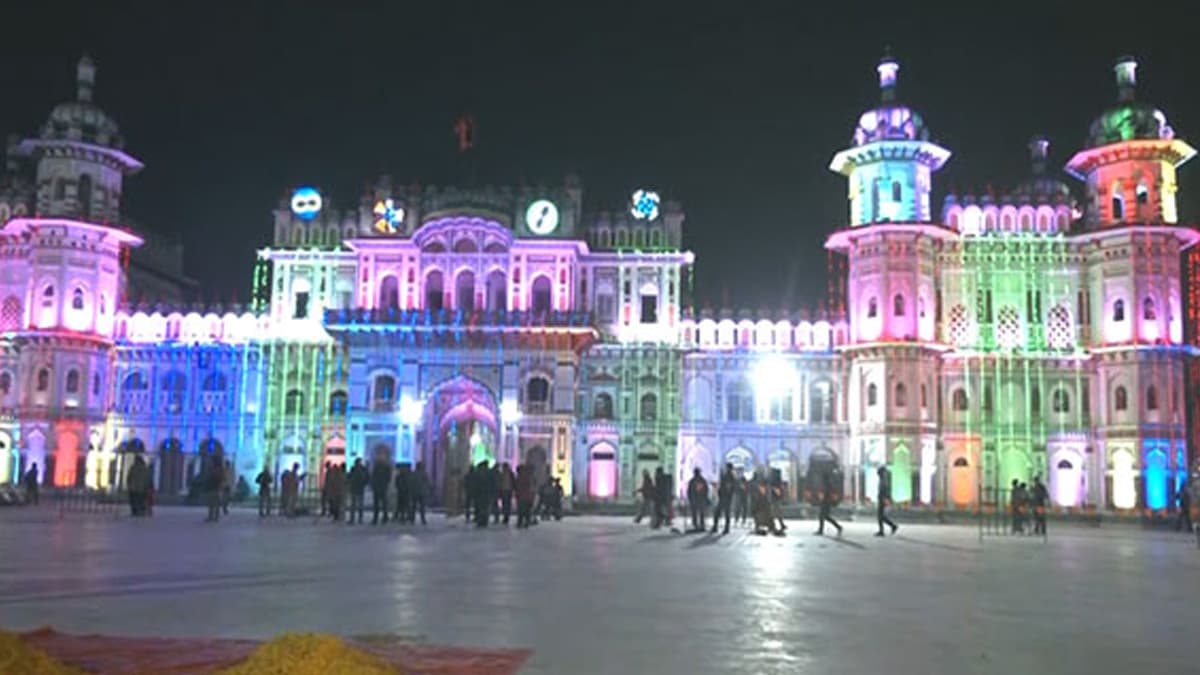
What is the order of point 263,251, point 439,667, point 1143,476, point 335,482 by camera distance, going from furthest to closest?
point 263,251, point 1143,476, point 335,482, point 439,667

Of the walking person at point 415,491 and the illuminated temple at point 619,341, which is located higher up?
the illuminated temple at point 619,341

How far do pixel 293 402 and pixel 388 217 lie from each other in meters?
8.81

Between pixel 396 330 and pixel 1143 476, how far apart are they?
28.7m

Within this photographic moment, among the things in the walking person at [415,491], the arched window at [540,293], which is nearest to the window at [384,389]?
the arched window at [540,293]

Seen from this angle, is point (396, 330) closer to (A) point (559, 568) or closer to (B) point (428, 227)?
(B) point (428, 227)

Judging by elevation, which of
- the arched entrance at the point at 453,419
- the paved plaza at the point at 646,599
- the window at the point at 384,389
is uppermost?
the window at the point at 384,389

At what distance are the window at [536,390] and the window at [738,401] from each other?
7882 mm

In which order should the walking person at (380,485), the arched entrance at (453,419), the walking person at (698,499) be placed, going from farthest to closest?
the arched entrance at (453,419)
the walking person at (380,485)
the walking person at (698,499)

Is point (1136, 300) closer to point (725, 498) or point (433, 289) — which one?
point (725, 498)

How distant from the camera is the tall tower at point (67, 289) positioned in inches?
1860

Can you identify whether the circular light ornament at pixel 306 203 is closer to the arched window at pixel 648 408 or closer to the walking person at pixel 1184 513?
the arched window at pixel 648 408

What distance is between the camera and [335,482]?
30.2 metres

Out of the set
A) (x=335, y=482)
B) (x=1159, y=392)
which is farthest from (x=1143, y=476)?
(x=335, y=482)

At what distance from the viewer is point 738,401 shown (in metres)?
49.6
